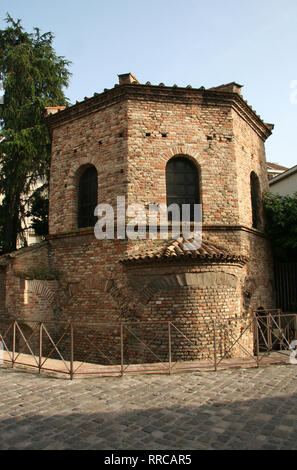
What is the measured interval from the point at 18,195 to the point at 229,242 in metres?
10.6

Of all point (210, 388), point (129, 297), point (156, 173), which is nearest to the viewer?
point (210, 388)

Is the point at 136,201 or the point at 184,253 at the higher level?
the point at 136,201

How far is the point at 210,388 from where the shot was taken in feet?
18.9

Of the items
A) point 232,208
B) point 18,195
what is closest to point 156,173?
point 232,208

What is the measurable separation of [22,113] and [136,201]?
908cm

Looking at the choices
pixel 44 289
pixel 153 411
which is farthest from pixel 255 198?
pixel 153 411

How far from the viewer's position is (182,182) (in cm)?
995

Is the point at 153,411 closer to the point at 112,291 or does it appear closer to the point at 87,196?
the point at 112,291

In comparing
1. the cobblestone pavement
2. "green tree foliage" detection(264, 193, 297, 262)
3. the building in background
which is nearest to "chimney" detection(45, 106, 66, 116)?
"green tree foliage" detection(264, 193, 297, 262)

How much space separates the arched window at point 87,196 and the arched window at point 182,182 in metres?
2.46

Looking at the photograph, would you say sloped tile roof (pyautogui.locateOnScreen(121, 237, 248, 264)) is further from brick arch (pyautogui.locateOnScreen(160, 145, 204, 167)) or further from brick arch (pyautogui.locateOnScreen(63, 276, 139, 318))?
brick arch (pyautogui.locateOnScreen(160, 145, 204, 167))

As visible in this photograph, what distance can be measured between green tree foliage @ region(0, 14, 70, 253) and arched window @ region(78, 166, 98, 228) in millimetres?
4682

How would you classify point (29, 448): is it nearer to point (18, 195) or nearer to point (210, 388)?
point (210, 388)

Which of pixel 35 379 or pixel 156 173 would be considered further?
pixel 156 173
